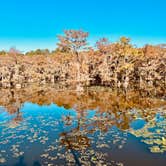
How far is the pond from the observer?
44.1 ft

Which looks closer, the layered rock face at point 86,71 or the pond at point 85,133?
the pond at point 85,133

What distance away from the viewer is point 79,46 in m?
47.7

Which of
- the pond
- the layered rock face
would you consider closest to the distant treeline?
the layered rock face

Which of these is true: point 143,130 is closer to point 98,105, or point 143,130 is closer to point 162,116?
point 162,116

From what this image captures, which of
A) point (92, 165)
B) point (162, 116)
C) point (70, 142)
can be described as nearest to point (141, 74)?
point (162, 116)

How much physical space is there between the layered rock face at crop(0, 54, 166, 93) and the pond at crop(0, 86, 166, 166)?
18.6 m

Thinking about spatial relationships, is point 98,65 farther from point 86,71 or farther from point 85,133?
point 85,133

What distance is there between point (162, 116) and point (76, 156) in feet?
35.8

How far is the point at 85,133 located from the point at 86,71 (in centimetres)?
3543

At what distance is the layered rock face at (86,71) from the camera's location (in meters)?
47.9

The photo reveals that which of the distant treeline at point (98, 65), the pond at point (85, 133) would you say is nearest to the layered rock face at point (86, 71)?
the distant treeline at point (98, 65)

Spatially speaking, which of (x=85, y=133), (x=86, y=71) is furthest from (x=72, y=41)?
(x=85, y=133)

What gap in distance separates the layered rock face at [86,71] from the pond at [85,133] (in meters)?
18.6

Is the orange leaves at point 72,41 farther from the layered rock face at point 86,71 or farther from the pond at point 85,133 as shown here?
the pond at point 85,133
